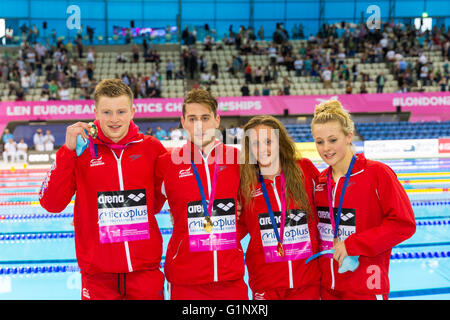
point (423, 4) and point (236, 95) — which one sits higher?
point (423, 4)

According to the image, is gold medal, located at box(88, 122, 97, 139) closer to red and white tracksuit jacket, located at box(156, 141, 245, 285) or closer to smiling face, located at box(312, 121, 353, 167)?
red and white tracksuit jacket, located at box(156, 141, 245, 285)

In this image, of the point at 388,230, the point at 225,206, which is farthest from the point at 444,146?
Answer: the point at 225,206

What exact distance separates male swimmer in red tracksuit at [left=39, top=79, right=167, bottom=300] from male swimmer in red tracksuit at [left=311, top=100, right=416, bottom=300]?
36.9 inches

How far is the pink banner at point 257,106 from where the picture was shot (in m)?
17.3

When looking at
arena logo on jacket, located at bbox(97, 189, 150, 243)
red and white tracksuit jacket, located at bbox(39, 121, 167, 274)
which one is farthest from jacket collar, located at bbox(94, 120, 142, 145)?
arena logo on jacket, located at bbox(97, 189, 150, 243)

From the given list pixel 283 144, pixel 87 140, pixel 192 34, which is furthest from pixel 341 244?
pixel 192 34

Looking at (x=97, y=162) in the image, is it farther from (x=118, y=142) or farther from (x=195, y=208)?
(x=195, y=208)

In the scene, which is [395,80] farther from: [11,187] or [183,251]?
[183,251]

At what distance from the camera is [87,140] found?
224 centimetres

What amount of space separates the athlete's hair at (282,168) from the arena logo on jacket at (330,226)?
0.09 metres

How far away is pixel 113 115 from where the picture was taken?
2.30 m

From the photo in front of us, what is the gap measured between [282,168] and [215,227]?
0.50 meters
